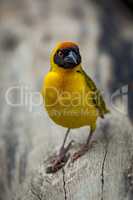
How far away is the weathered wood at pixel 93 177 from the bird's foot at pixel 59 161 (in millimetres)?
43

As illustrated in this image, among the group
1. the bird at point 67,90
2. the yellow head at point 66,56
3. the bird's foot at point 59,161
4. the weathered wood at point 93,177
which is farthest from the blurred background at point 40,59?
the yellow head at point 66,56

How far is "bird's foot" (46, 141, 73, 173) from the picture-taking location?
462 cm

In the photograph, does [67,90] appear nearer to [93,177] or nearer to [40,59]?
[93,177]

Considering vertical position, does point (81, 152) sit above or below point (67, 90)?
below

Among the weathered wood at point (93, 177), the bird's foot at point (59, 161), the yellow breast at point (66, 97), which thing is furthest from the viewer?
the bird's foot at point (59, 161)

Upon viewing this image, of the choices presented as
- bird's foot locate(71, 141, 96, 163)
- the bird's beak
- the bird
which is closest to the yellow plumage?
the bird

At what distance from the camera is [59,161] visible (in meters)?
4.67

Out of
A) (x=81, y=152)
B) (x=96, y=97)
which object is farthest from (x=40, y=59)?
(x=81, y=152)

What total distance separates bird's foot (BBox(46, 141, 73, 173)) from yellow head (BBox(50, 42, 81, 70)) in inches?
28.8

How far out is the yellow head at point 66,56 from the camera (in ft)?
13.8

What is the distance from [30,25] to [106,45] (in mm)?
991

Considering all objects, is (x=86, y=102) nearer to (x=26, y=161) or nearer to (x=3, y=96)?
(x=26, y=161)

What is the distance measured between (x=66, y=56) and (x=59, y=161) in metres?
0.85

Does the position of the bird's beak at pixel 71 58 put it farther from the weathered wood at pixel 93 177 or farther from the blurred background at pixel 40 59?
the blurred background at pixel 40 59
